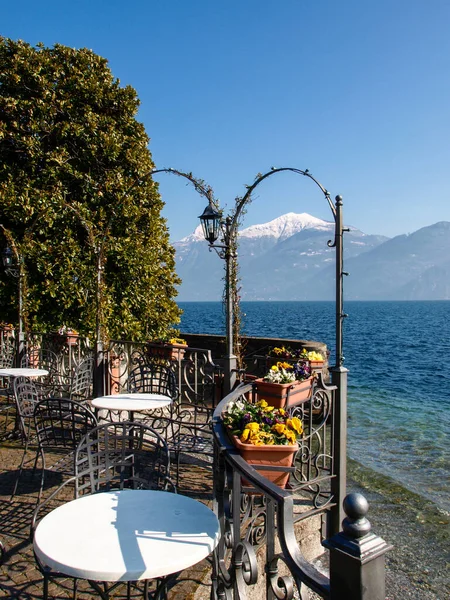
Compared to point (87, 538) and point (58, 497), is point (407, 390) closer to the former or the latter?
point (58, 497)

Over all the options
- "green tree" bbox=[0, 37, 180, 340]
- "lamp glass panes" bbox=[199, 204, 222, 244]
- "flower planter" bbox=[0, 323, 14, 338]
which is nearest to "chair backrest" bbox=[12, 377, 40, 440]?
"lamp glass panes" bbox=[199, 204, 222, 244]

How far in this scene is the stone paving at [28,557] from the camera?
301 centimetres

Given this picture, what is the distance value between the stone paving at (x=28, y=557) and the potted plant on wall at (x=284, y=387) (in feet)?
3.77

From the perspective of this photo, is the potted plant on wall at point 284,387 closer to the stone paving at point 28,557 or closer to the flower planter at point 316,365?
the flower planter at point 316,365

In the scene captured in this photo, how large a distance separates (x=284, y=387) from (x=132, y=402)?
5.17 feet

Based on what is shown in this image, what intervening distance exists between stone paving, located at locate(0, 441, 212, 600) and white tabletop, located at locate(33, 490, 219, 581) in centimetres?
92

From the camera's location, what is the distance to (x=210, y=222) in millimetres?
6535

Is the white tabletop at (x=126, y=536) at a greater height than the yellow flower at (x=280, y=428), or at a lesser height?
lesser

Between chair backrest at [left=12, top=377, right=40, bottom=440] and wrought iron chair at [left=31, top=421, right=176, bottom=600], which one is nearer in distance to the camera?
wrought iron chair at [left=31, top=421, right=176, bottom=600]

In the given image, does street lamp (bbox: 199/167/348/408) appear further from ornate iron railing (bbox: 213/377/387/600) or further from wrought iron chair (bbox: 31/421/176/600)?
ornate iron railing (bbox: 213/377/387/600)

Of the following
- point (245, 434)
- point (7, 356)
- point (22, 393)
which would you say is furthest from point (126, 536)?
point (7, 356)

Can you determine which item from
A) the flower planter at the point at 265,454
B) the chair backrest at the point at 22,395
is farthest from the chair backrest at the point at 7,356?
the flower planter at the point at 265,454

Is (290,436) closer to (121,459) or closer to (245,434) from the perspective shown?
(245,434)

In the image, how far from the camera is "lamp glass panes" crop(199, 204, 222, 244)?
21.4ft
